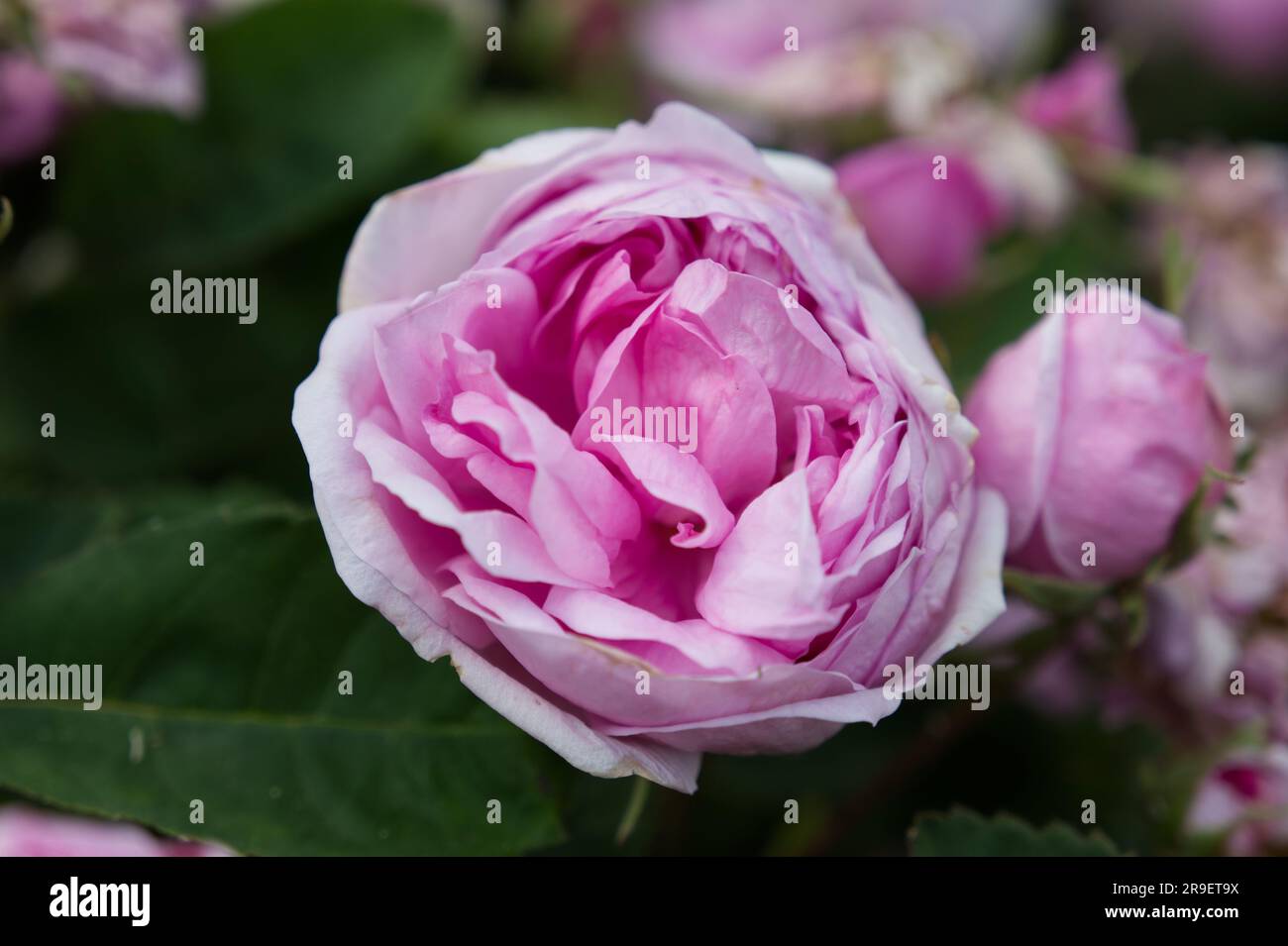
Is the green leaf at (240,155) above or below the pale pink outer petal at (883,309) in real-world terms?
above

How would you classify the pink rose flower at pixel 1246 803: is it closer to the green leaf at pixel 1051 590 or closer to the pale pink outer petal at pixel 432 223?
the green leaf at pixel 1051 590

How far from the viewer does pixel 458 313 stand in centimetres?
39

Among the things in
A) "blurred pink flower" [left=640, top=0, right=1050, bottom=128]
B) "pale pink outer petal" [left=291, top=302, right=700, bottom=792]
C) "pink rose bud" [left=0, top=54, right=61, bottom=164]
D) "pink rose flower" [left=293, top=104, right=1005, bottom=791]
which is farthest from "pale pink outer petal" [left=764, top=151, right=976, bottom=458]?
"pink rose bud" [left=0, top=54, right=61, bottom=164]

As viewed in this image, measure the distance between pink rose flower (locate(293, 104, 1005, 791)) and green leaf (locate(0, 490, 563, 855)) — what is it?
0.23 feet

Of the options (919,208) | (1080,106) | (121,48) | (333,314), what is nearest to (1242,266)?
(1080,106)

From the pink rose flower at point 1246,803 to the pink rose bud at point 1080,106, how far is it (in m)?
0.40

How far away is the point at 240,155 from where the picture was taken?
72 cm

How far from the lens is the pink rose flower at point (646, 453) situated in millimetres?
363

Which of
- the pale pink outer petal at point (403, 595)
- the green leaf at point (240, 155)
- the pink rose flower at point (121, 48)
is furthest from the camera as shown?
the green leaf at point (240, 155)

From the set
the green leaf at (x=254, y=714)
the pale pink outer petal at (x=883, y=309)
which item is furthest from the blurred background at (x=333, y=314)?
the pale pink outer petal at (x=883, y=309)

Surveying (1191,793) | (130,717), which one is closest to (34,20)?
(130,717)

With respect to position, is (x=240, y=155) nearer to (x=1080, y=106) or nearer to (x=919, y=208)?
(x=919, y=208)

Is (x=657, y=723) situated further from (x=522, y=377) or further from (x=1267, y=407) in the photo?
(x=1267, y=407)

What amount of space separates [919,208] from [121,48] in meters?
0.41
